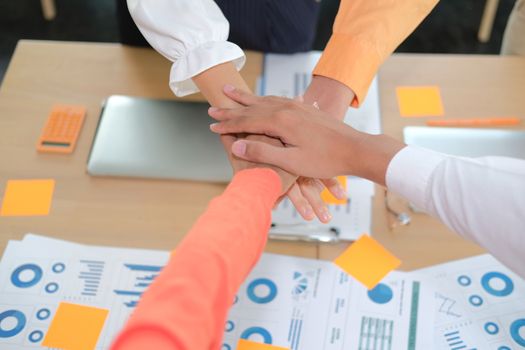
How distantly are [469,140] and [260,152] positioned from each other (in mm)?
526

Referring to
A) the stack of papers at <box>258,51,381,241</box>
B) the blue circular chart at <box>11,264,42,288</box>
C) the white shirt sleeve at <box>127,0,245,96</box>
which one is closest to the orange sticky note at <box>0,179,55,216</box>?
the blue circular chart at <box>11,264,42,288</box>

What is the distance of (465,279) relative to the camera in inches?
44.6

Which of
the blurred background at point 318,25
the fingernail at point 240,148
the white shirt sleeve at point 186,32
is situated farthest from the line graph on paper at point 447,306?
the blurred background at point 318,25

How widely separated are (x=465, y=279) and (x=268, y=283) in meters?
0.38

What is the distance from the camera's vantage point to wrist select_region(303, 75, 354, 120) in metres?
1.23

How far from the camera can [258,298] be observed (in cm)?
112

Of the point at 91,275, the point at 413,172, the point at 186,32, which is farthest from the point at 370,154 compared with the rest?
the point at 91,275

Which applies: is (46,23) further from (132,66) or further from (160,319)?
(160,319)

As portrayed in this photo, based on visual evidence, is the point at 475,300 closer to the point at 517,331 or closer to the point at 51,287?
the point at 517,331

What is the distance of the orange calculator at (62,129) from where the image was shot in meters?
1.34

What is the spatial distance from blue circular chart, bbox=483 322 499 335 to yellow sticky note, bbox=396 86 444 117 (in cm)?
53

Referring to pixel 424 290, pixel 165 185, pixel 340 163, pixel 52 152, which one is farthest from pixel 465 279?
pixel 52 152

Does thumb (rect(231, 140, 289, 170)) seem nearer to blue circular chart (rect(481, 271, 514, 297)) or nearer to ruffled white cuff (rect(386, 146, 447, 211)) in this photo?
ruffled white cuff (rect(386, 146, 447, 211))

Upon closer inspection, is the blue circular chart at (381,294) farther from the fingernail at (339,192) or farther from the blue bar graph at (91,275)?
the blue bar graph at (91,275)
